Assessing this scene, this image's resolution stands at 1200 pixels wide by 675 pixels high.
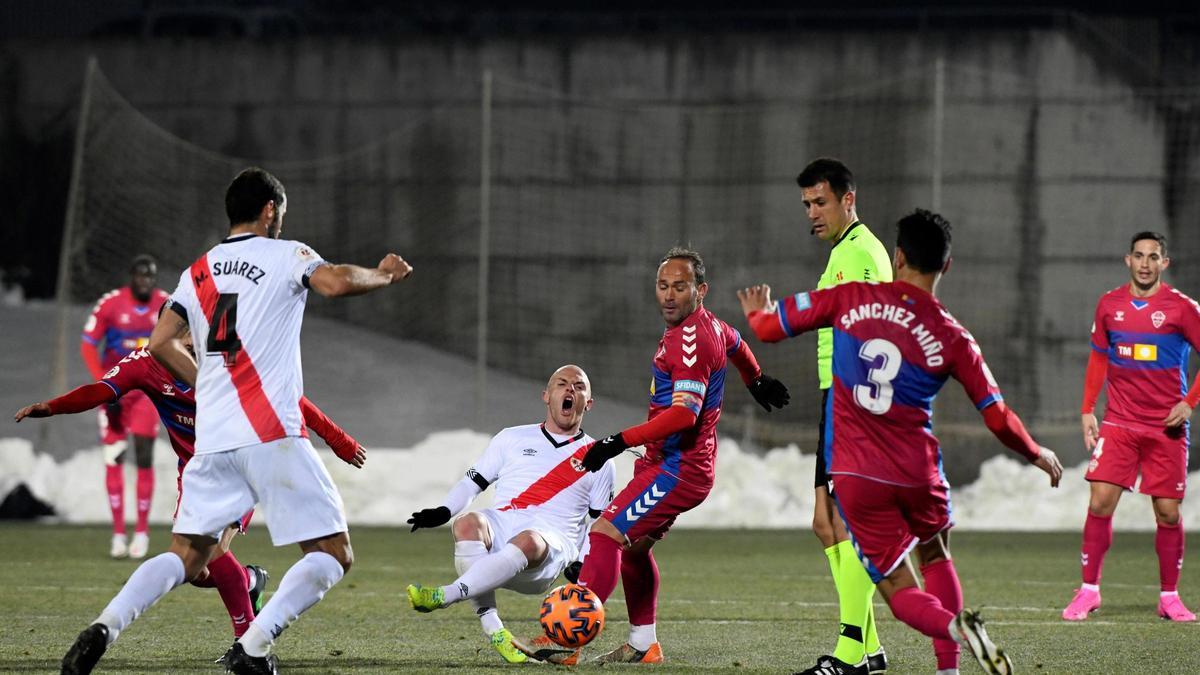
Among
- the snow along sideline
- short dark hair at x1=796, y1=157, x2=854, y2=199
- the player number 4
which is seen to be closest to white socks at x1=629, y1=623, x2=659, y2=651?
the player number 4

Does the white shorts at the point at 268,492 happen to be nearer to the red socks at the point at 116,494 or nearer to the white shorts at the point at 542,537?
the white shorts at the point at 542,537

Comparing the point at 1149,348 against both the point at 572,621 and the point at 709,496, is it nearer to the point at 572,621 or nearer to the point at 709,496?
the point at 572,621

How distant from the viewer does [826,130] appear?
20391 millimetres

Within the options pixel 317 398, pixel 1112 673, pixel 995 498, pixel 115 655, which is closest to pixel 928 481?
pixel 1112 673

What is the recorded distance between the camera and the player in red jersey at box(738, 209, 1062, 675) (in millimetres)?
5891

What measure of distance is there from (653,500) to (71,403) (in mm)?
2525

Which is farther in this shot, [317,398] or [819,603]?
[317,398]

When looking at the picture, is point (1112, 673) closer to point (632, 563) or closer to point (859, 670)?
point (859, 670)

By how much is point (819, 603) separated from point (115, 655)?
4344 millimetres

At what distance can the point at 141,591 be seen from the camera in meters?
5.99

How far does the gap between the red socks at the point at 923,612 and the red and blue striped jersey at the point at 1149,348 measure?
4.45 metres

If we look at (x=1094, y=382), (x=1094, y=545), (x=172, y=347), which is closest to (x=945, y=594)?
(x=172, y=347)

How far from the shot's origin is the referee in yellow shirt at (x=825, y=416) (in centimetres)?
655

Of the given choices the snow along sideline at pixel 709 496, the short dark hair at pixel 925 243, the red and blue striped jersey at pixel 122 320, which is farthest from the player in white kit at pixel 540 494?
the snow along sideline at pixel 709 496
